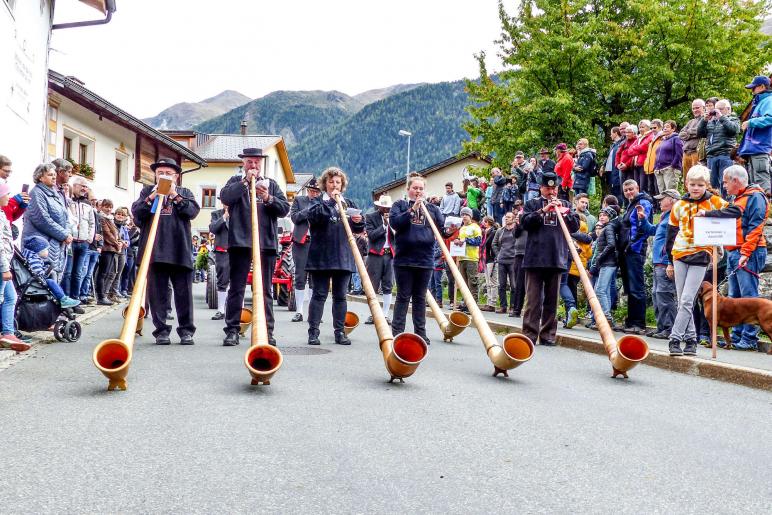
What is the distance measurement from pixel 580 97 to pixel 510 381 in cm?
2329

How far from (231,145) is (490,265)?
170ft

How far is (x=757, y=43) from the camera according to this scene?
28906mm

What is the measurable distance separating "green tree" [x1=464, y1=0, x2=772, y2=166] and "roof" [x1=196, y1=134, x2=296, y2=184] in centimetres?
3435

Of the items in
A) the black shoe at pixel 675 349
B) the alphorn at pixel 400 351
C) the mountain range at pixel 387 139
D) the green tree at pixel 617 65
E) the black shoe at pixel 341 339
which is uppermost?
the mountain range at pixel 387 139

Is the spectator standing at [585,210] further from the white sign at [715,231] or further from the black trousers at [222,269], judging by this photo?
the black trousers at [222,269]

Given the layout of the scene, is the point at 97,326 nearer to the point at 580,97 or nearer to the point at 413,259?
the point at 413,259

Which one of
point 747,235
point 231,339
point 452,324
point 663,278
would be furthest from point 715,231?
point 231,339

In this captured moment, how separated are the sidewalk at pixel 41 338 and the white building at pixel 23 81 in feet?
8.53

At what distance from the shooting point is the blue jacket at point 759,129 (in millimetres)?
11031

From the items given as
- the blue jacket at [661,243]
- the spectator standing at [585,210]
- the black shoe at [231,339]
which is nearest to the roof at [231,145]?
the spectator standing at [585,210]

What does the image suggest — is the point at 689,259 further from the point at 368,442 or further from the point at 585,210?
the point at 368,442

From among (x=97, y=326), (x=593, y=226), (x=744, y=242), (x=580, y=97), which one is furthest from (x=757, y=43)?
(x=97, y=326)

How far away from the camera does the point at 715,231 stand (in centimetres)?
803

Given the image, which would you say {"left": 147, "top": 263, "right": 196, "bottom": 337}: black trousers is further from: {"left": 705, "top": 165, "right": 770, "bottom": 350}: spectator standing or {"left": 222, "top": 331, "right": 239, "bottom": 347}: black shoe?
{"left": 705, "top": 165, "right": 770, "bottom": 350}: spectator standing
